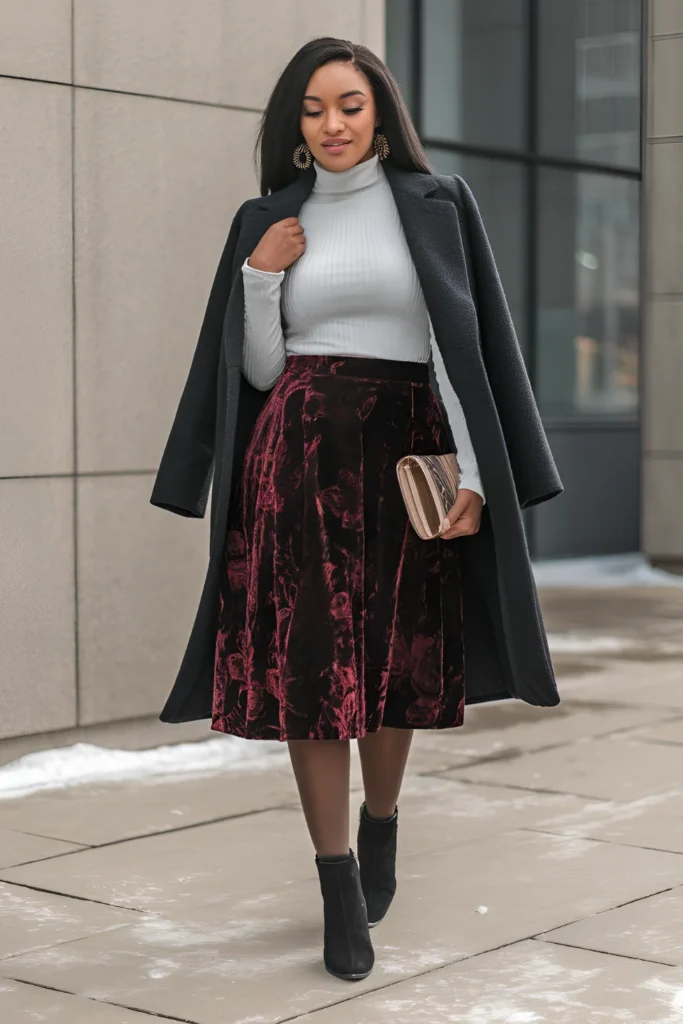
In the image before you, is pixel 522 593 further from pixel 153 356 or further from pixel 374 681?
pixel 153 356

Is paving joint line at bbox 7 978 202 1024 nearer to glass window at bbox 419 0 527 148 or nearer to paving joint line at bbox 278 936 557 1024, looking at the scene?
paving joint line at bbox 278 936 557 1024

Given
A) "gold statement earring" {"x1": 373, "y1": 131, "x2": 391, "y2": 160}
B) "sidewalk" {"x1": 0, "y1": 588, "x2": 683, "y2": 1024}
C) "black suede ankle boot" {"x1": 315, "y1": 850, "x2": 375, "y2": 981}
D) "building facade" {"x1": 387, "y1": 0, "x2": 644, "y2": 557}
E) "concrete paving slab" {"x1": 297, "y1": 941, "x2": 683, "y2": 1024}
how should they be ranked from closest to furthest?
"concrete paving slab" {"x1": 297, "y1": 941, "x2": 683, "y2": 1024} < "sidewalk" {"x1": 0, "y1": 588, "x2": 683, "y2": 1024} < "black suede ankle boot" {"x1": 315, "y1": 850, "x2": 375, "y2": 981} < "gold statement earring" {"x1": 373, "y1": 131, "x2": 391, "y2": 160} < "building facade" {"x1": 387, "y1": 0, "x2": 644, "y2": 557}

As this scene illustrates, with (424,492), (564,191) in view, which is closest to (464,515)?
(424,492)

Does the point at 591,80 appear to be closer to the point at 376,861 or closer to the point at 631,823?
the point at 631,823

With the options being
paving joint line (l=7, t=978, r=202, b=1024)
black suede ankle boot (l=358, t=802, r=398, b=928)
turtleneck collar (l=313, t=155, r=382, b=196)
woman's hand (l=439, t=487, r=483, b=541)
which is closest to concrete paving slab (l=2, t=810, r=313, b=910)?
black suede ankle boot (l=358, t=802, r=398, b=928)

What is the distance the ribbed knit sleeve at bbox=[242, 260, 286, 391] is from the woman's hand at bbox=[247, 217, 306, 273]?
2 centimetres

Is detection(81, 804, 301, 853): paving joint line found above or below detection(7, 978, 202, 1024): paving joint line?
above

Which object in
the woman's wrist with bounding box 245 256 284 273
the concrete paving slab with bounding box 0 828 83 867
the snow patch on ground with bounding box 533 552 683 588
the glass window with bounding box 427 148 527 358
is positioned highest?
the glass window with bounding box 427 148 527 358

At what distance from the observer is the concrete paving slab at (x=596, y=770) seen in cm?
588

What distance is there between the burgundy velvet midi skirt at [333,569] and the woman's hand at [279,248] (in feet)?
0.74

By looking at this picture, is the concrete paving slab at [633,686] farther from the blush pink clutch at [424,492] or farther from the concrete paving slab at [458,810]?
the blush pink clutch at [424,492]

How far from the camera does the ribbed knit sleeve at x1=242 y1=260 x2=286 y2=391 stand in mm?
3973

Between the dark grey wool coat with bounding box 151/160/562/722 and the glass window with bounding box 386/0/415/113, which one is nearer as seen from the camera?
the dark grey wool coat with bounding box 151/160/562/722

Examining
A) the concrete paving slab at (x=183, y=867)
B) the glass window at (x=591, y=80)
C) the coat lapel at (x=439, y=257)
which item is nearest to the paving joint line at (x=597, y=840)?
the concrete paving slab at (x=183, y=867)
